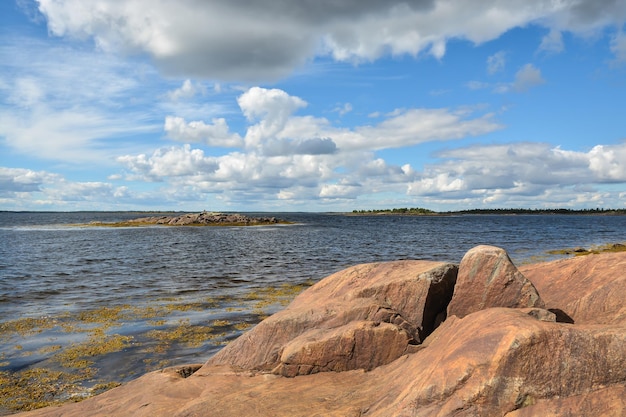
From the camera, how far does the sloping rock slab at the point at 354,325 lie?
9.44 meters

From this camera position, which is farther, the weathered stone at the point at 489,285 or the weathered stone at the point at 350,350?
the weathered stone at the point at 489,285

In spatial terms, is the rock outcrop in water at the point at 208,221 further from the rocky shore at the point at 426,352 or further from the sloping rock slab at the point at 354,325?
the sloping rock slab at the point at 354,325

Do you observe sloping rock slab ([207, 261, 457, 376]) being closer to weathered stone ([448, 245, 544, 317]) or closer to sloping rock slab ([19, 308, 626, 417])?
sloping rock slab ([19, 308, 626, 417])

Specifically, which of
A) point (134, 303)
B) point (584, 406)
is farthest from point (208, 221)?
point (584, 406)

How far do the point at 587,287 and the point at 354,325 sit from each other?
567cm

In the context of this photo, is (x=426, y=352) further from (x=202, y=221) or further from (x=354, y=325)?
(x=202, y=221)

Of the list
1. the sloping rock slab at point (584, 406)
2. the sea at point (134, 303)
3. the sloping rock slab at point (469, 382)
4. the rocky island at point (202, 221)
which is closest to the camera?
the sloping rock slab at point (584, 406)

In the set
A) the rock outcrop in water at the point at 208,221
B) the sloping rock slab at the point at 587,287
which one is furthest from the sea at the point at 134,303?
the rock outcrop in water at the point at 208,221

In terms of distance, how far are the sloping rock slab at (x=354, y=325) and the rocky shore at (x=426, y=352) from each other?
3 cm

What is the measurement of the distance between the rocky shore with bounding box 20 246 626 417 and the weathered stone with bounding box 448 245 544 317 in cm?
2

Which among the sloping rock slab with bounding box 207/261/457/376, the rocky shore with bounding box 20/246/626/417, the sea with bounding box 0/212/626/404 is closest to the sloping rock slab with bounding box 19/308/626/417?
the rocky shore with bounding box 20/246/626/417

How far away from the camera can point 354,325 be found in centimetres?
970

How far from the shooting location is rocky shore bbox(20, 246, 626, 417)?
254 inches

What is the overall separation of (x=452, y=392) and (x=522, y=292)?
3.90 m
